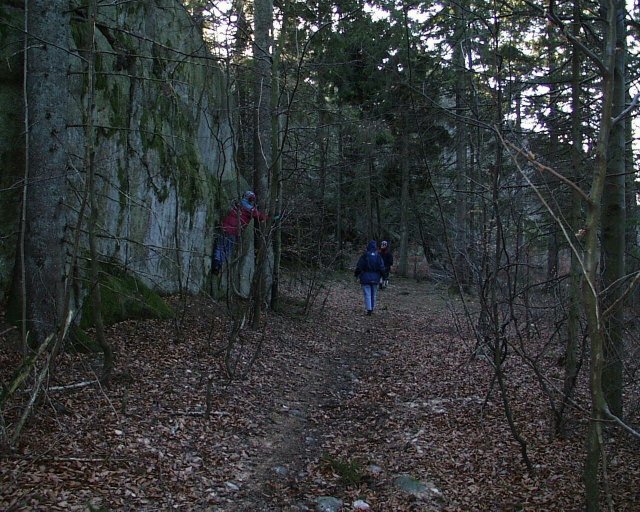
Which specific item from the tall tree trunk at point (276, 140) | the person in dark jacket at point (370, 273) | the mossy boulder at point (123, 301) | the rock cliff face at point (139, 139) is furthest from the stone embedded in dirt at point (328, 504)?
the person in dark jacket at point (370, 273)

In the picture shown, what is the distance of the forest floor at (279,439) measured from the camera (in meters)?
4.54

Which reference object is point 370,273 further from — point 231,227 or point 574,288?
point 574,288

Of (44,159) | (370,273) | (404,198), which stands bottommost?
(370,273)

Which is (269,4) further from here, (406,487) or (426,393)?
(406,487)

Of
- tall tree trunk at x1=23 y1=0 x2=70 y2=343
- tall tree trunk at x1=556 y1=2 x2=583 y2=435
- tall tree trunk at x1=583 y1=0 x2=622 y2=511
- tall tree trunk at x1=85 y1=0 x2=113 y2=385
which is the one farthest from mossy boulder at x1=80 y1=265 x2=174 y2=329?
tall tree trunk at x1=583 y1=0 x2=622 y2=511

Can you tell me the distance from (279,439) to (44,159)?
13.5 ft

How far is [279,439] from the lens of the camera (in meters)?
6.00

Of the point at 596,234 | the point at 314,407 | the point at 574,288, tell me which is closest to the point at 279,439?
the point at 314,407

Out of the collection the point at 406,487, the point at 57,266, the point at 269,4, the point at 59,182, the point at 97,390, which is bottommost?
the point at 406,487

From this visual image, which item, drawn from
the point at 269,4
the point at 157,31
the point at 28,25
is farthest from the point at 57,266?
the point at 269,4

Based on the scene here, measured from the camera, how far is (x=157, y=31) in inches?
402

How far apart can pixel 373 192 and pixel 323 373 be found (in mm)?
19470

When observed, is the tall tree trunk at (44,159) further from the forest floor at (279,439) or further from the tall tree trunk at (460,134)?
the tall tree trunk at (460,134)

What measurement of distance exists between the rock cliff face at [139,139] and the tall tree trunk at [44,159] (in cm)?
23
